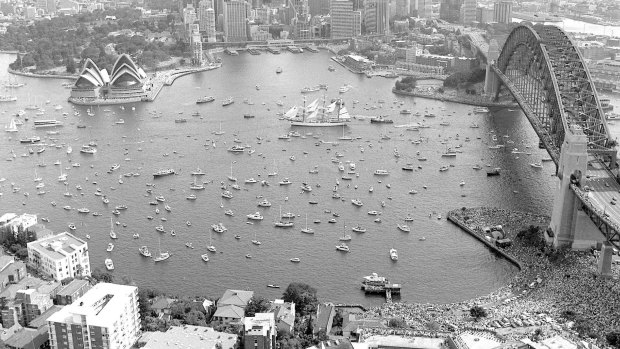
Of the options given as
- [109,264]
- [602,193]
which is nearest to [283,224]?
[109,264]

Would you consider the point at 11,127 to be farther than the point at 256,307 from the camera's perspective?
Yes

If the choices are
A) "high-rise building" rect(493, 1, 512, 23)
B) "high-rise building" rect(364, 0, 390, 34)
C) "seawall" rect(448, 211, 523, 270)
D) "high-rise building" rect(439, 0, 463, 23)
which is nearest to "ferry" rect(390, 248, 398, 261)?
"seawall" rect(448, 211, 523, 270)

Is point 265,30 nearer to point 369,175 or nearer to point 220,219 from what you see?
point 369,175

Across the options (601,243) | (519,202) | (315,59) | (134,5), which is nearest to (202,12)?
(315,59)

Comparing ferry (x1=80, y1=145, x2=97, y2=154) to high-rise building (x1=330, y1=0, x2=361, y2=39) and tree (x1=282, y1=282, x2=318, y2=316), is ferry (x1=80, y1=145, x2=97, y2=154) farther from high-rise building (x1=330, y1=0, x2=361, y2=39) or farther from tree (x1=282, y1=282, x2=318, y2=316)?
high-rise building (x1=330, y1=0, x2=361, y2=39)

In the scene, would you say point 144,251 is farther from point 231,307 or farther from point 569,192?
point 569,192

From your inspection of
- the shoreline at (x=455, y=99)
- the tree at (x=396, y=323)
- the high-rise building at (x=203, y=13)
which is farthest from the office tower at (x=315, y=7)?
the tree at (x=396, y=323)

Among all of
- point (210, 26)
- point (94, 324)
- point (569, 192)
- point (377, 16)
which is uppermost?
point (377, 16)
